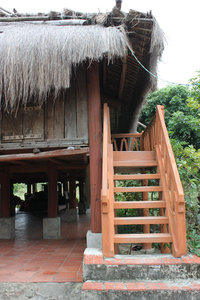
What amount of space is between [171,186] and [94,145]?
1.53 m

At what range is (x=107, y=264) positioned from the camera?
268 cm

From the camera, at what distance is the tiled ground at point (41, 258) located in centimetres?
330

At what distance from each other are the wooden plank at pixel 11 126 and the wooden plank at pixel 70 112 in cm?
90

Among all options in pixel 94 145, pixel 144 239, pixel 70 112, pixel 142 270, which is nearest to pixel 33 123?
pixel 70 112

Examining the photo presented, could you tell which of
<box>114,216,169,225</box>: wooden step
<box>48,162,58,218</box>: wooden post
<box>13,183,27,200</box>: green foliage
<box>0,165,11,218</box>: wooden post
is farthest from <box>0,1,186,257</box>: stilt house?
<box>13,183,27,200</box>: green foliage

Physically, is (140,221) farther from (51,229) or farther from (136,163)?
(51,229)

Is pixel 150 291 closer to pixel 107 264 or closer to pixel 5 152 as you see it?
pixel 107 264

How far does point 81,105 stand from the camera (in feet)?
14.5

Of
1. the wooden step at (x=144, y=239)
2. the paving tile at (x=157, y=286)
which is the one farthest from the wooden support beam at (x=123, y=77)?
the paving tile at (x=157, y=286)

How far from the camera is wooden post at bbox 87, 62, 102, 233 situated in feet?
12.9

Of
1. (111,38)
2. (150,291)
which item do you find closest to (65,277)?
(150,291)

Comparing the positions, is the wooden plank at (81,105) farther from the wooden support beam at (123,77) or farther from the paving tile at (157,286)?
the paving tile at (157,286)

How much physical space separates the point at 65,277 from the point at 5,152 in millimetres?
2537

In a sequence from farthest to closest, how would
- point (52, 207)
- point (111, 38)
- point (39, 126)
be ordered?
point (52, 207), point (39, 126), point (111, 38)
